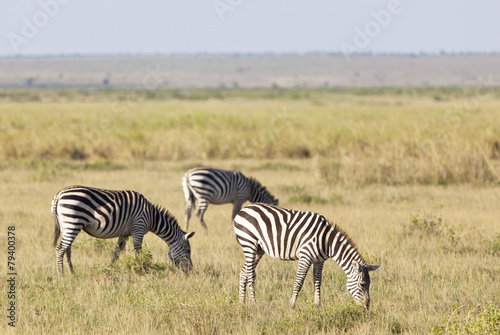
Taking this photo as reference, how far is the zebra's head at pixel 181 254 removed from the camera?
8508 millimetres

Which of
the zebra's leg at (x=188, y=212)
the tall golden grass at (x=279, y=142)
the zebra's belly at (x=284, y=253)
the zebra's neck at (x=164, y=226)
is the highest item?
the tall golden grass at (x=279, y=142)

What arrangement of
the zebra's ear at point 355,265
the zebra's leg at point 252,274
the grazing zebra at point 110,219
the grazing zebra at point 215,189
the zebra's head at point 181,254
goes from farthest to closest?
the grazing zebra at point 215,189 → the zebra's head at point 181,254 → the grazing zebra at point 110,219 → the zebra's leg at point 252,274 → the zebra's ear at point 355,265

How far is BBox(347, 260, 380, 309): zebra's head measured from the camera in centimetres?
631

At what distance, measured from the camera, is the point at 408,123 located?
2548 centimetres

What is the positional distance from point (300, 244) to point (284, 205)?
7661mm

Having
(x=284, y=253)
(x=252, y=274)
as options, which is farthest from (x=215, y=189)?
(x=284, y=253)

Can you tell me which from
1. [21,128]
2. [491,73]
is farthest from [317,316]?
[491,73]

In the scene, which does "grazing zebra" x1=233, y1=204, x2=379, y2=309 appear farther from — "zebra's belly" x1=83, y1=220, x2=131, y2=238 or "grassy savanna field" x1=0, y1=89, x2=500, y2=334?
"zebra's belly" x1=83, y1=220, x2=131, y2=238

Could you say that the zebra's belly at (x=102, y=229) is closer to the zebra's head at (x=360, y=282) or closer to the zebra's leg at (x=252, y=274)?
the zebra's leg at (x=252, y=274)

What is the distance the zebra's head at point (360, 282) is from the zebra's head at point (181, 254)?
2.81 metres

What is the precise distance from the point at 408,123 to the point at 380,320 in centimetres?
1977

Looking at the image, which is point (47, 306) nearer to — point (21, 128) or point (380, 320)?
point (380, 320)

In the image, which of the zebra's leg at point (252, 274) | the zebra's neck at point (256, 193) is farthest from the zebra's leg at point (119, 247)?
the zebra's neck at point (256, 193)

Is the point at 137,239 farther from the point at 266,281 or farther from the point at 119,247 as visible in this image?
the point at 266,281
